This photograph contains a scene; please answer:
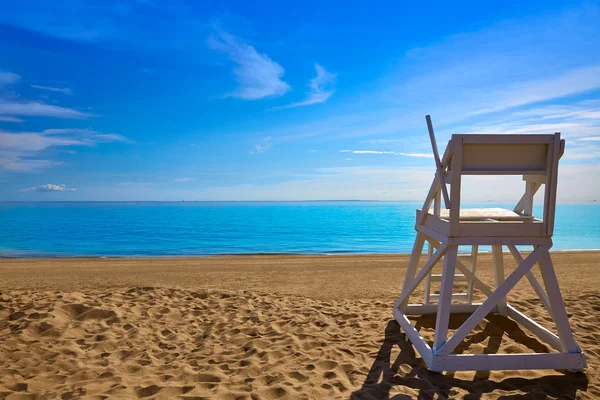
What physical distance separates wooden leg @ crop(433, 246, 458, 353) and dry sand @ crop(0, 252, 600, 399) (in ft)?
1.47

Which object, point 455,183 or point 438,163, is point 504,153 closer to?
point 455,183

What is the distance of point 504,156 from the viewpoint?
3680 mm

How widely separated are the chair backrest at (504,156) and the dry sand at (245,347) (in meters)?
1.94

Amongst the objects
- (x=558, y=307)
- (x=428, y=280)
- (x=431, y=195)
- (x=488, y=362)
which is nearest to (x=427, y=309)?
(x=428, y=280)

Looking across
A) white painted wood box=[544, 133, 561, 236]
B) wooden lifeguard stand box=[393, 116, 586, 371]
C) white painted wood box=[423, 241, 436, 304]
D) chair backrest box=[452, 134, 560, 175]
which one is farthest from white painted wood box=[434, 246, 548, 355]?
white painted wood box=[423, 241, 436, 304]

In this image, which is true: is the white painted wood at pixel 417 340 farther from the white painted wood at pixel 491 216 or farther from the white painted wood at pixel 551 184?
the white painted wood at pixel 551 184

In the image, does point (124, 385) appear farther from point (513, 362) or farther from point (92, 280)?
point (92, 280)

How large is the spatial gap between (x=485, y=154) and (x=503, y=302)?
128 inches

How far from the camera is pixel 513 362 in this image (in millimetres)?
3938

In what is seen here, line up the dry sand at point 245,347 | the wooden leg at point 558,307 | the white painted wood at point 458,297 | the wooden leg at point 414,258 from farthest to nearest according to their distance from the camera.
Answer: the white painted wood at point 458,297 → the wooden leg at point 414,258 → the wooden leg at point 558,307 → the dry sand at point 245,347

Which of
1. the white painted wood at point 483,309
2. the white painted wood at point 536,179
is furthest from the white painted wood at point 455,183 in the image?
the white painted wood at point 536,179

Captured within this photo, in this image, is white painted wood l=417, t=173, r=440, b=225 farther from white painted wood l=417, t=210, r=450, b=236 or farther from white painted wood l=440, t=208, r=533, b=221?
white painted wood l=440, t=208, r=533, b=221

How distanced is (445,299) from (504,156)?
5.26 feet

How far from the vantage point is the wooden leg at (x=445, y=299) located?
392 cm
